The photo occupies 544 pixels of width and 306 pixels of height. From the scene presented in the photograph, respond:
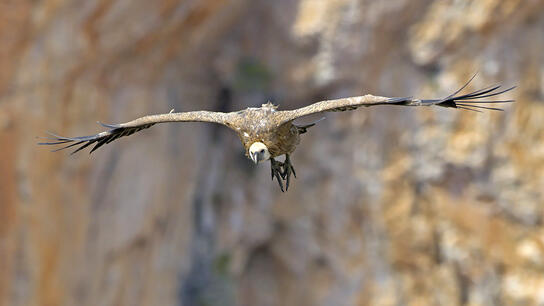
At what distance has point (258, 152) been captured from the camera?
5828 millimetres

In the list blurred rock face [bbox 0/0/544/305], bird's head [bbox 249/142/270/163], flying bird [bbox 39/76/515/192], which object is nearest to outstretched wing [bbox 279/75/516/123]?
flying bird [bbox 39/76/515/192]

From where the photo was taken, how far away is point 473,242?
14281 mm

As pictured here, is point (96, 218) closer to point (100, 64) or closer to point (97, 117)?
point (97, 117)

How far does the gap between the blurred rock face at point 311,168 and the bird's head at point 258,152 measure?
18.5 ft

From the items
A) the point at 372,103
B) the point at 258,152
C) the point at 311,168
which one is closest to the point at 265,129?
the point at 258,152

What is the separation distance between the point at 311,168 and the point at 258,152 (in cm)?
931

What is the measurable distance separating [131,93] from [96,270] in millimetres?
3018

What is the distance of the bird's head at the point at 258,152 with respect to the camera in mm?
5812

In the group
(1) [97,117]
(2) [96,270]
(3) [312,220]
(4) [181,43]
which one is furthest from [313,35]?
(2) [96,270]

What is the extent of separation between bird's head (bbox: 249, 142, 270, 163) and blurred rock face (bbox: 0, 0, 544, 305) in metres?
5.64

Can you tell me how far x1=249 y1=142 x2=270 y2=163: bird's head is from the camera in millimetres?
5812

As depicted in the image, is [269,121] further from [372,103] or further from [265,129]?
[372,103]

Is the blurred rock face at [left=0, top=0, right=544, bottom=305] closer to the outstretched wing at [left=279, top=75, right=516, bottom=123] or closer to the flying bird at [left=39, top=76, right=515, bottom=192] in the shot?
the flying bird at [left=39, top=76, right=515, bottom=192]

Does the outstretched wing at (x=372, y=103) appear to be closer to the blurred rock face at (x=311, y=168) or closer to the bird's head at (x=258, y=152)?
the bird's head at (x=258, y=152)
